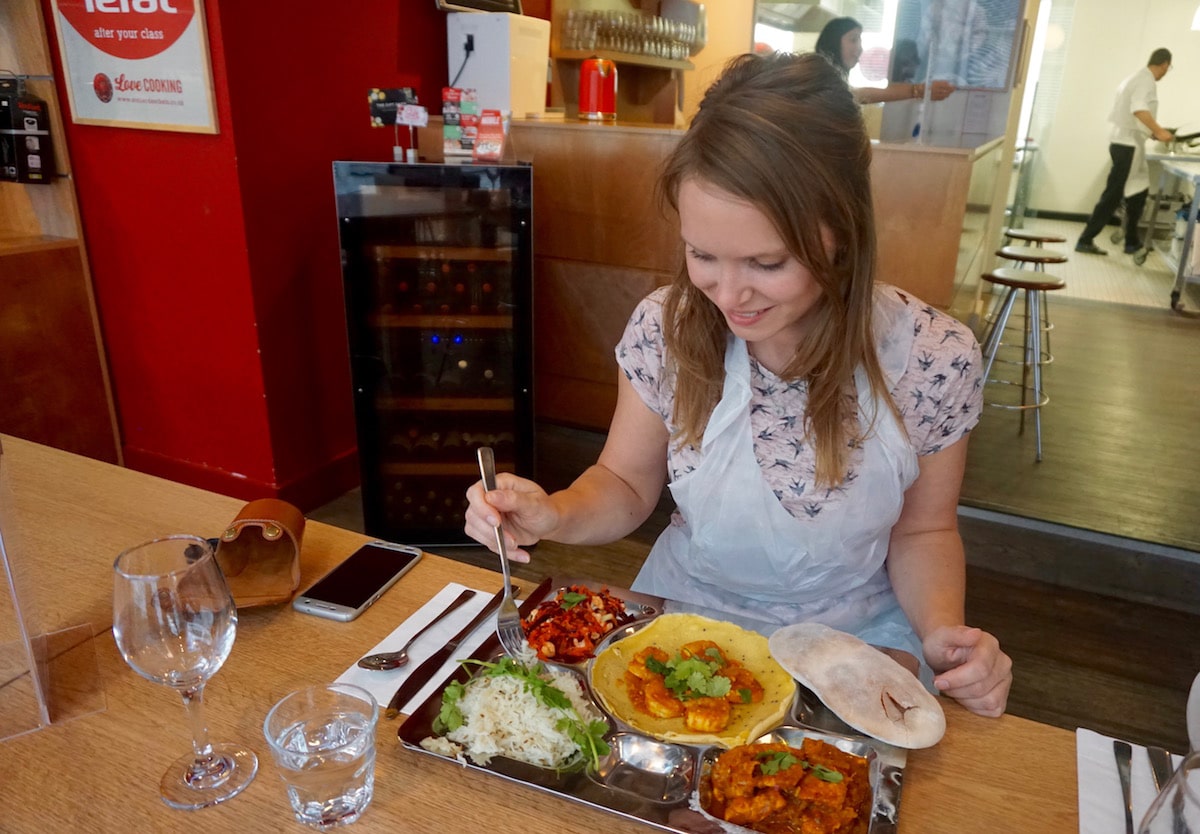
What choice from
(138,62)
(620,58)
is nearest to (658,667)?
(138,62)

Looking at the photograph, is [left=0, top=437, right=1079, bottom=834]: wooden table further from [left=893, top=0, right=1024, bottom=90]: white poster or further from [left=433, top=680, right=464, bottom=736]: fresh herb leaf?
[left=893, top=0, right=1024, bottom=90]: white poster

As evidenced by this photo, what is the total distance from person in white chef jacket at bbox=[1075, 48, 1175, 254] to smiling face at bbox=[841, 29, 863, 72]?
533cm

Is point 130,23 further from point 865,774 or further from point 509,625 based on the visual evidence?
point 865,774

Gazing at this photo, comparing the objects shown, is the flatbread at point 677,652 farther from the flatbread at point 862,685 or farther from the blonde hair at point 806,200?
the blonde hair at point 806,200

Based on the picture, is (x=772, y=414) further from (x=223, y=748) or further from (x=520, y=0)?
(x=520, y=0)

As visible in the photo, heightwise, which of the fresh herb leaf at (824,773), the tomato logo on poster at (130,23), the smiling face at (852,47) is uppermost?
the smiling face at (852,47)

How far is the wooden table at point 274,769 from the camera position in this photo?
2.52ft

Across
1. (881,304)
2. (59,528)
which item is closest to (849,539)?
(881,304)

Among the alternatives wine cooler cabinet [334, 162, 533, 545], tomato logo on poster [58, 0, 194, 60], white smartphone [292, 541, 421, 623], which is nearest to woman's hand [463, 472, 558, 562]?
white smartphone [292, 541, 421, 623]

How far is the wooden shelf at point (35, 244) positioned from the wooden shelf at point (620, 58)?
7.06ft

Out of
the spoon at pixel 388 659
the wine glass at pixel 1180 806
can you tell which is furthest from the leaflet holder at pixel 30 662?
the wine glass at pixel 1180 806

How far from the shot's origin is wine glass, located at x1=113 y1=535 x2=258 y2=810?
0.77 m

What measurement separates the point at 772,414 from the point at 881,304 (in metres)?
0.24

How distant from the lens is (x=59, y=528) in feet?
4.08
